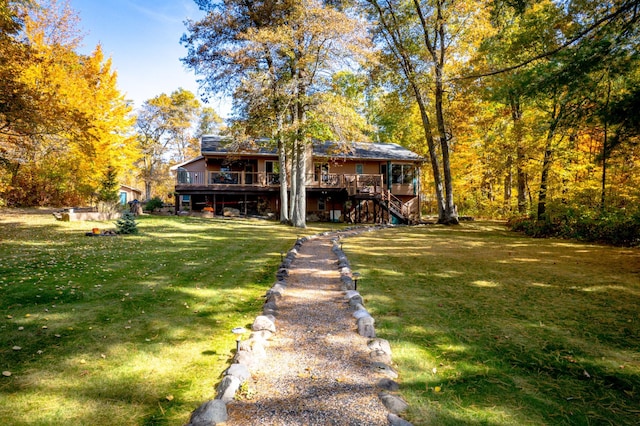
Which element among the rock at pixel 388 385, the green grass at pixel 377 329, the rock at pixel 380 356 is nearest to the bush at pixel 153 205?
the green grass at pixel 377 329

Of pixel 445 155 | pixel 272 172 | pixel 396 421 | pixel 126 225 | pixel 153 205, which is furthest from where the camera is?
pixel 272 172

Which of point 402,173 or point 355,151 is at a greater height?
point 355,151

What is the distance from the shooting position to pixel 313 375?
10.3 ft

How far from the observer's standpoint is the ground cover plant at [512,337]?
2.69m

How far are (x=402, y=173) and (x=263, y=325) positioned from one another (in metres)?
23.4

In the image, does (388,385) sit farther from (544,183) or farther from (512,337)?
(544,183)

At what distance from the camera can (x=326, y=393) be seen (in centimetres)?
283

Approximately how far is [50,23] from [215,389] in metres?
25.3

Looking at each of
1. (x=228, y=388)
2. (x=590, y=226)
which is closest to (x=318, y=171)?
(x=590, y=226)

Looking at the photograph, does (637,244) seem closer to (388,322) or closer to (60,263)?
(388,322)

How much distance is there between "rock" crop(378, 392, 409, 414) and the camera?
2.59 metres

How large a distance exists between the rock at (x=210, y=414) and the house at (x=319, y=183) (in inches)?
770

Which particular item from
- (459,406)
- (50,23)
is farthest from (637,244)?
(50,23)

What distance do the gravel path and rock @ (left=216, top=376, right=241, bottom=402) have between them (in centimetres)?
7
